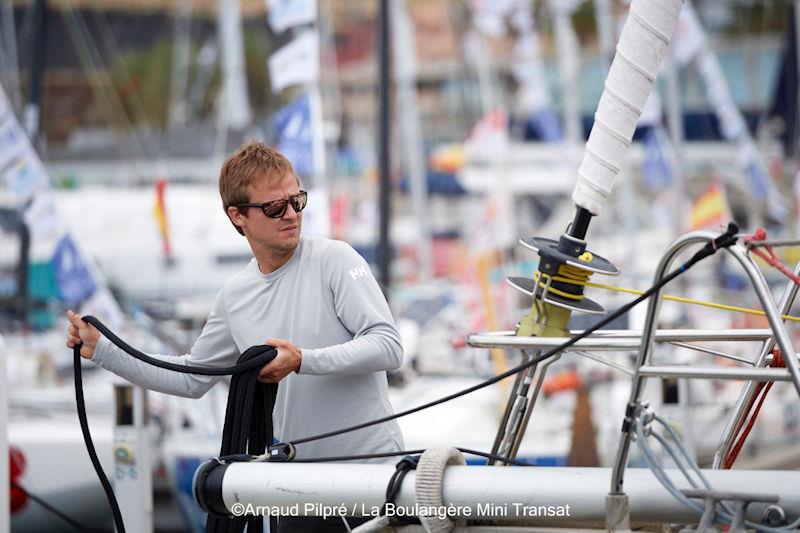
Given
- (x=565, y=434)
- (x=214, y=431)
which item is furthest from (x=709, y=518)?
(x=565, y=434)

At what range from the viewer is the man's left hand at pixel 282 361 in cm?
313

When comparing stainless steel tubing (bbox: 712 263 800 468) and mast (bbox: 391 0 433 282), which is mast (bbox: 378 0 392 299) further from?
mast (bbox: 391 0 433 282)

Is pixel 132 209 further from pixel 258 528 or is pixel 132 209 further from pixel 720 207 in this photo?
pixel 258 528

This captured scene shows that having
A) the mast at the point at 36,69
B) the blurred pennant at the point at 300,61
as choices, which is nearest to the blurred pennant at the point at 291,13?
the blurred pennant at the point at 300,61

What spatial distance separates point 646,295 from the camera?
110 inches

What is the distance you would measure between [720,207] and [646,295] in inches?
456

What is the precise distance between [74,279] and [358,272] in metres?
7.34

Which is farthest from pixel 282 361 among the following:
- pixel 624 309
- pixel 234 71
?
pixel 234 71

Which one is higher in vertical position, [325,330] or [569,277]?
[569,277]

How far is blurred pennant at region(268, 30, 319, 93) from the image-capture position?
10461 mm

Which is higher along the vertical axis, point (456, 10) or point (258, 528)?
point (456, 10)

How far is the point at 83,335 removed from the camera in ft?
11.8

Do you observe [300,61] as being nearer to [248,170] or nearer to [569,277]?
[248,170]

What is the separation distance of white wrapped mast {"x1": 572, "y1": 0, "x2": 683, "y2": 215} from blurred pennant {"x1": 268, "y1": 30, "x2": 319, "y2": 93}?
747cm
